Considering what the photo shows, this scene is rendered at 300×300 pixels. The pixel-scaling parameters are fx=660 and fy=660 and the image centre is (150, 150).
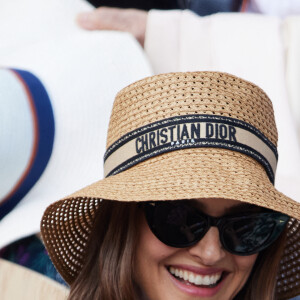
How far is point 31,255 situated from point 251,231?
2.06ft

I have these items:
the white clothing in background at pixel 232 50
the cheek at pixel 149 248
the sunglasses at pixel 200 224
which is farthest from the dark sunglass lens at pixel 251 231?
the white clothing in background at pixel 232 50

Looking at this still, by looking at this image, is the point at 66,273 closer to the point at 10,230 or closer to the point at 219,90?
the point at 10,230

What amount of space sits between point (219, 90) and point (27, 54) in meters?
0.83

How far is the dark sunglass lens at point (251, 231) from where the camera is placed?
1.19 m

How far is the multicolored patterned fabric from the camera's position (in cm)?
158

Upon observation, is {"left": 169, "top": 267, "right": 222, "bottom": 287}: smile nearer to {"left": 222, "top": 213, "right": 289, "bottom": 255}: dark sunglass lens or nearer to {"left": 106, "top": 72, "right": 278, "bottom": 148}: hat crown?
{"left": 222, "top": 213, "right": 289, "bottom": 255}: dark sunglass lens

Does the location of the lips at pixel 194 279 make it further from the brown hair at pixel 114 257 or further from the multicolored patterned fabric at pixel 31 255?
the multicolored patterned fabric at pixel 31 255

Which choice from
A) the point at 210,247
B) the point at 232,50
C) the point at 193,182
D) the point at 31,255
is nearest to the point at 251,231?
the point at 210,247

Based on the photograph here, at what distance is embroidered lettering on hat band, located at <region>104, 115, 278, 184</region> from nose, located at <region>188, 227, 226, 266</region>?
158 millimetres

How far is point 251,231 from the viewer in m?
1.20

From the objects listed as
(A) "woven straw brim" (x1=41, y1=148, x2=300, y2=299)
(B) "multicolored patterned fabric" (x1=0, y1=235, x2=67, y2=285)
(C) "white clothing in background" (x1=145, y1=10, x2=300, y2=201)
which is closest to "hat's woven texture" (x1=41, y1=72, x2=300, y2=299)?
(A) "woven straw brim" (x1=41, y1=148, x2=300, y2=299)

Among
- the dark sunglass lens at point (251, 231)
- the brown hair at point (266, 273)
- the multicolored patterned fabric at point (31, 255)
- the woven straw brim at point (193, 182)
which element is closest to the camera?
the woven straw brim at point (193, 182)

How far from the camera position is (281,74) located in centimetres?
180

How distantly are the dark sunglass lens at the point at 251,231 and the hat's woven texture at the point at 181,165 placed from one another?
46 millimetres
